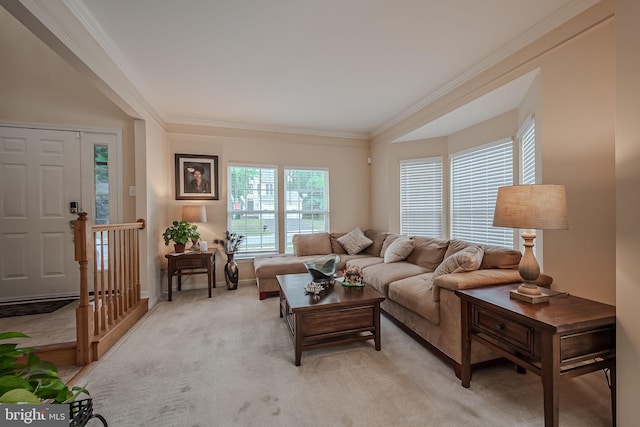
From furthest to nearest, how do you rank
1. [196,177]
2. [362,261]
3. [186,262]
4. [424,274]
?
1. [196,177]
2. [362,261]
3. [186,262]
4. [424,274]

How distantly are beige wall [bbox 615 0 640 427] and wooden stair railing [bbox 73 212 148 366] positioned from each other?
140 inches

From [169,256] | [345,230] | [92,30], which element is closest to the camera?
[92,30]

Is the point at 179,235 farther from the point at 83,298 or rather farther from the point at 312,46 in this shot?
the point at 312,46

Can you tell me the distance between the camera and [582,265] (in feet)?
6.43

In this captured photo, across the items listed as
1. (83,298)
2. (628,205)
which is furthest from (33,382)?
(628,205)

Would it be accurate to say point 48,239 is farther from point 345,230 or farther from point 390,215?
point 390,215

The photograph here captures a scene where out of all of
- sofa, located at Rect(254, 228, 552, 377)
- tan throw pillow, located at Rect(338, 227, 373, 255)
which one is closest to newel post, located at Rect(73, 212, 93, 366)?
sofa, located at Rect(254, 228, 552, 377)

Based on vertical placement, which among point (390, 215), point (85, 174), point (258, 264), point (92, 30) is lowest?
point (258, 264)

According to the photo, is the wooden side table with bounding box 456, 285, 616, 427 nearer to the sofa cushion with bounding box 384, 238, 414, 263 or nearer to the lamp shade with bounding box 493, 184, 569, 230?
the lamp shade with bounding box 493, 184, 569, 230

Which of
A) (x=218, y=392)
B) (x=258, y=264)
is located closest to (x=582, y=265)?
(x=218, y=392)

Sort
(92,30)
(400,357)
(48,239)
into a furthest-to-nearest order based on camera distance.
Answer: (48,239), (400,357), (92,30)

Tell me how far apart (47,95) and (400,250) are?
16.4ft

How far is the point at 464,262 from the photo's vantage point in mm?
2254

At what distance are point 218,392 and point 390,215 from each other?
3.66m
